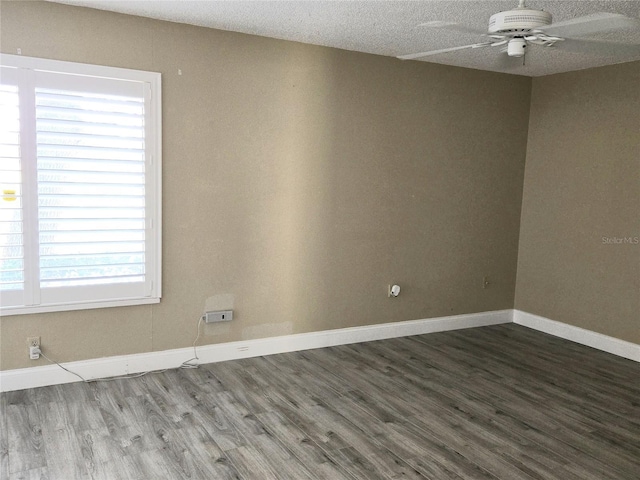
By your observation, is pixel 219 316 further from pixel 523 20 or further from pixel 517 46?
pixel 523 20

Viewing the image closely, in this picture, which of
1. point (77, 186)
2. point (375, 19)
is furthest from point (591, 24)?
point (77, 186)

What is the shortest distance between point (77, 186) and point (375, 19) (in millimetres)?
2233

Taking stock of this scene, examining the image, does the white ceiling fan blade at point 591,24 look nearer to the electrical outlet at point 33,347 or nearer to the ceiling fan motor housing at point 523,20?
the ceiling fan motor housing at point 523,20

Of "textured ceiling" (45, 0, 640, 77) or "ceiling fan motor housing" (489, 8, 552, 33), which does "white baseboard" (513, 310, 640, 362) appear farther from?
"ceiling fan motor housing" (489, 8, 552, 33)

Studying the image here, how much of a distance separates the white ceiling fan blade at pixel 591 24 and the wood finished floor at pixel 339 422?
84.9 inches

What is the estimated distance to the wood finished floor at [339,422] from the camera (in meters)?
2.87

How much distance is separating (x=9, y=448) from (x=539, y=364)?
12.5 ft

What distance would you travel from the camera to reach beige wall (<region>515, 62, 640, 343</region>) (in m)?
4.82

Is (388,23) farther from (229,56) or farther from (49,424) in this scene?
(49,424)

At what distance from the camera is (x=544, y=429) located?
3404 millimetres

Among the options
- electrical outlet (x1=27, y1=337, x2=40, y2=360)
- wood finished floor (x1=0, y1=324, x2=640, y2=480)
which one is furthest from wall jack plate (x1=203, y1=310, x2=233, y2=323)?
electrical outlet (x1=27, y1=337, x2=40, y2=360)

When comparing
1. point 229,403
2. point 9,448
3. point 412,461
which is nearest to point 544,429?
point 412,461

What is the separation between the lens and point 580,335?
205 inches

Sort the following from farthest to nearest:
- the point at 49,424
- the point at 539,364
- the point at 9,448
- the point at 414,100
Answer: the point at 414,100, the point at 539,364, the point at 49,424, the point at 9,448
